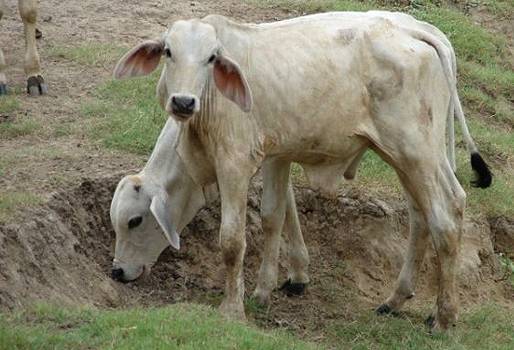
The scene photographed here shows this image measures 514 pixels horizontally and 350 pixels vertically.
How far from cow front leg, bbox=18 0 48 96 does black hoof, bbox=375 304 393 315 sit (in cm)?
368

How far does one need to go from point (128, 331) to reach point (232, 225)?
3.92 feet

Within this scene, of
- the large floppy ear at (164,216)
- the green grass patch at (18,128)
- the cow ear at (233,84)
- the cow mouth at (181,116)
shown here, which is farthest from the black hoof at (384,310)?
the green grass patch at (18,128)

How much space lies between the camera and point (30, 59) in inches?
455

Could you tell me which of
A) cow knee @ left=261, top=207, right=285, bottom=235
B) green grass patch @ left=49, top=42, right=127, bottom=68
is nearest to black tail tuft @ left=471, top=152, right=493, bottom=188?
cow knee @ left=261, top=207, right=285, bottom=235

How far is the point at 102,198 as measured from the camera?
9.56 meters

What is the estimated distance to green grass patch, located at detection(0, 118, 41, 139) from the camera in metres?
10.5

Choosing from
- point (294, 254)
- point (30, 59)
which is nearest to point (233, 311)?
point (294, 254)

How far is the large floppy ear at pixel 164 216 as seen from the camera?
8648 mm

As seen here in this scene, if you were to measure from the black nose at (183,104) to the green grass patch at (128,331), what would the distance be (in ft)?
3.79

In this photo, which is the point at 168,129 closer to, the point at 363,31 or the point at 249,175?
the point at 249,175

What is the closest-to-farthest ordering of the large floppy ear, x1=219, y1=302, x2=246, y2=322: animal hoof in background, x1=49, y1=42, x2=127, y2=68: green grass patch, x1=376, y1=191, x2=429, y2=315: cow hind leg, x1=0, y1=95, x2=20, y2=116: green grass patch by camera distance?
x1=219, y1=302, x2=246, y2=322: animal hoof in background
the large floppy ear
x1=376, y1=191, x2=429, y2=315: cow hind leg
x1=0, y1=95, x2=20, y2=116: green grass patch
x1=49, y1=42, x2=127, y2=68: green grass patch

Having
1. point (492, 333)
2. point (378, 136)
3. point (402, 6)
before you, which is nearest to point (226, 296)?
point (378, 136)

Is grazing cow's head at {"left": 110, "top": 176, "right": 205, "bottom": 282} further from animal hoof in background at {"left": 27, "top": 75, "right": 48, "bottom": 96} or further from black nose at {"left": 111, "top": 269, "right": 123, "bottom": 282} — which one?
animal hoof in background at {"left": 27, "top": 75, "right": 48, "bottom": 96}

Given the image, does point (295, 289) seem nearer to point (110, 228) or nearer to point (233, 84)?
point (110, 228)
